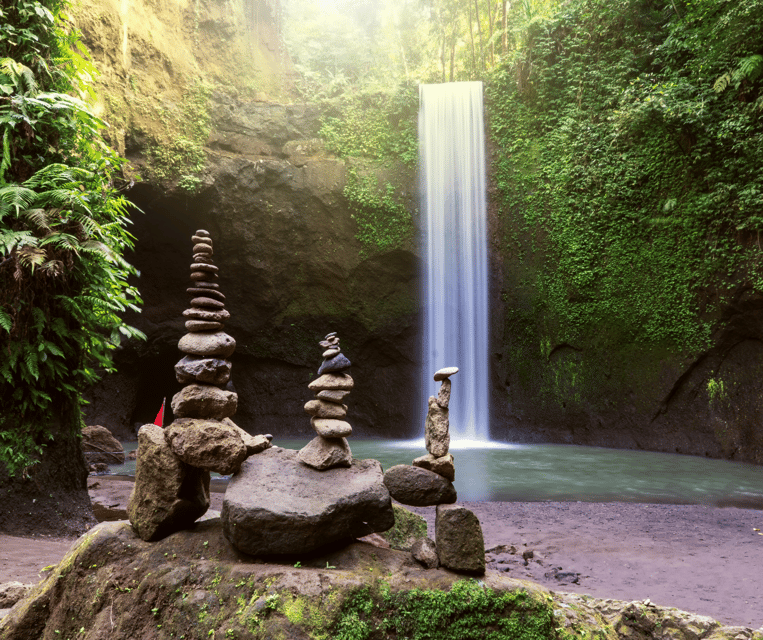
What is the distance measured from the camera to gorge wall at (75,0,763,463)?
12.9m

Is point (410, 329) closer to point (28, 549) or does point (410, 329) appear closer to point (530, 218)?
point (530, 218)

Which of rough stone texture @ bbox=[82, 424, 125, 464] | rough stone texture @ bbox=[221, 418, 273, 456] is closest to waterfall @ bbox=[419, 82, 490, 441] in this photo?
rough stone texture @ bbox=[82, 424, 125, 464]

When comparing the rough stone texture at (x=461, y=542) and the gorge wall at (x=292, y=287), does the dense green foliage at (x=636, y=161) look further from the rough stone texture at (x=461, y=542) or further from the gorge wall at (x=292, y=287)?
the rough stone texture at (x=461, y=542)

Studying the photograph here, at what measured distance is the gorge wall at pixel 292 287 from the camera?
42.2 feet

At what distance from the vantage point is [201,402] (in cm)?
345

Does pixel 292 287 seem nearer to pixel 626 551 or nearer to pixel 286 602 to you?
pixel 626 551

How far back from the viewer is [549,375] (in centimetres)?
1499

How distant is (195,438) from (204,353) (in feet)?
1.89

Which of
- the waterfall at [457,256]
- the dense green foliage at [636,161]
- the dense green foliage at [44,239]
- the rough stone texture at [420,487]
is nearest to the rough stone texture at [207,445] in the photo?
the rough stone texture at [420,487]

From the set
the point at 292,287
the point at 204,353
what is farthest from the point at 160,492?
the point at 292,287

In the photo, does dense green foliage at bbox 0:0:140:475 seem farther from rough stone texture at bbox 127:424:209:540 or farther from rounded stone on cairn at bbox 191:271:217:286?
rough stone texture at bbox 127:424:209:540

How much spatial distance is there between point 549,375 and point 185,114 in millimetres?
12302

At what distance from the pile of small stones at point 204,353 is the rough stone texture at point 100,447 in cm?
896

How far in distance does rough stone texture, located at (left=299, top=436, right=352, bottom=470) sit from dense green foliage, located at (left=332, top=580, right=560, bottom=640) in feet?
2.53
